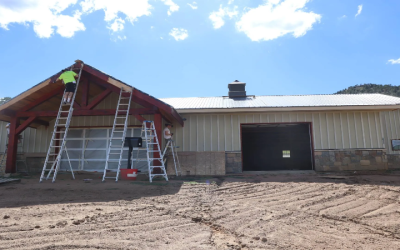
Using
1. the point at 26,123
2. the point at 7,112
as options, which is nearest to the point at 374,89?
the point at 26,123

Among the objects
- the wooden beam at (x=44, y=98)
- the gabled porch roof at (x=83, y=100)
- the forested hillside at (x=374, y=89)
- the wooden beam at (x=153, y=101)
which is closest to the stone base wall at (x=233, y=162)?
the gabled porch roof at (x=83, y=100)

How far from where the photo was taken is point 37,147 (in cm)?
1137

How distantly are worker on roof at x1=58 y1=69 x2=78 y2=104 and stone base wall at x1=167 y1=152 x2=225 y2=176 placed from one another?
4.16 m

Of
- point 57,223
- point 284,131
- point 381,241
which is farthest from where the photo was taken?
point 284,131

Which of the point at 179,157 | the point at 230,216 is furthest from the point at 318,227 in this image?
the point at 179,157

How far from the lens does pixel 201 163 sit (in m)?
9.88

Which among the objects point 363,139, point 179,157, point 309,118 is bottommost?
point 179,157

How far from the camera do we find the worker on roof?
27.0ft

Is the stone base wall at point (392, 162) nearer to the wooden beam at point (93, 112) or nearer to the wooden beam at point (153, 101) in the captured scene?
the wooden beam at point (153, 101)

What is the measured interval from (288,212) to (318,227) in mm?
745

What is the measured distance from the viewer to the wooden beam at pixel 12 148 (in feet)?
30.8

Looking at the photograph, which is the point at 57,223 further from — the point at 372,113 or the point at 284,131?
the point at 284,131

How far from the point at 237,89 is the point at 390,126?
24.6 ft

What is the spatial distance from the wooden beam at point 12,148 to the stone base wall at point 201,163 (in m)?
5.75
